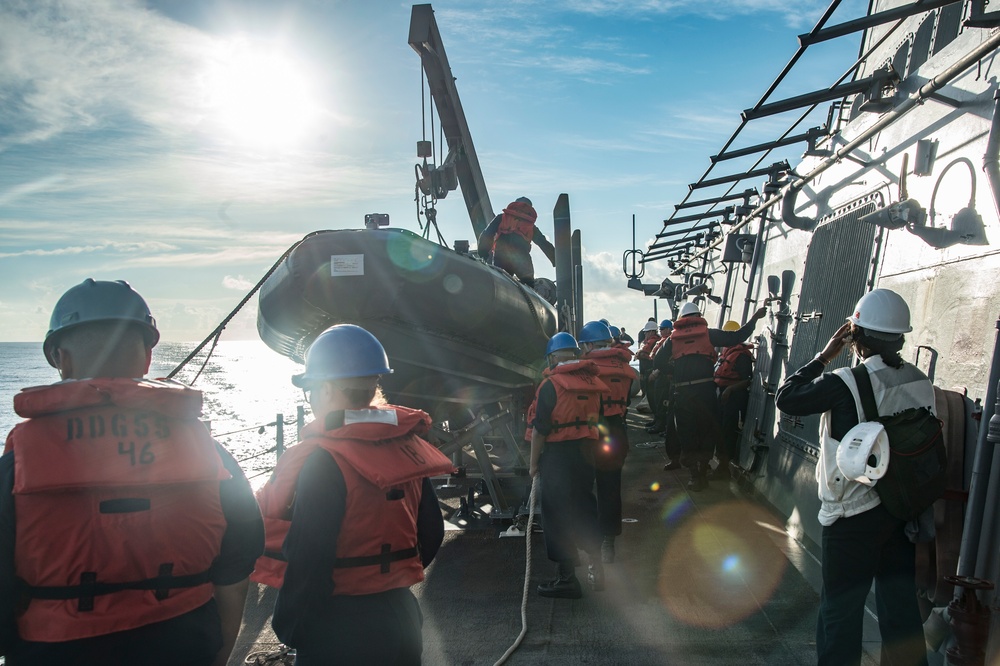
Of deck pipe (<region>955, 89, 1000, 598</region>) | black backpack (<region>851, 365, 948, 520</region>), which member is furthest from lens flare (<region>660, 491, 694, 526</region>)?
black backpack (<region>851, 365, 948, 520</region>)

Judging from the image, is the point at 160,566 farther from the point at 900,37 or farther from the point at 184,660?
the point at 900,37

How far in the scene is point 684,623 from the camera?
4152 mm

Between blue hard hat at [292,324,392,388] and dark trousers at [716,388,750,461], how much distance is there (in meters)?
6.15

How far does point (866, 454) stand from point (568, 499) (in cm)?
231

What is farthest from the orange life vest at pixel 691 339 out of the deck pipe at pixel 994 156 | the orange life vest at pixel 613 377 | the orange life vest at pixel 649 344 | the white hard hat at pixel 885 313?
the orange life vest at pixel 649 344

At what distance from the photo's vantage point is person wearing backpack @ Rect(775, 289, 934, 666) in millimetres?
2984

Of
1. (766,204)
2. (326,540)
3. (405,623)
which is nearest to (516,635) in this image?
(405,623)

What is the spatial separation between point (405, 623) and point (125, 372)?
113 centimetres

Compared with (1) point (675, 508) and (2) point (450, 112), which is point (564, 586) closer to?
(1) point (675, 508)

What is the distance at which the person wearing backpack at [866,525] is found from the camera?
2.98 meters

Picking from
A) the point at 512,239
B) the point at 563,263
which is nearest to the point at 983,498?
the point at 512,239

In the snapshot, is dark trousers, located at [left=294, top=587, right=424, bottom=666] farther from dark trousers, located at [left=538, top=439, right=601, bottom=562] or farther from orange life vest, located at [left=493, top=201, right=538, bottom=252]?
orange life vest, located at [left=493, top=201, right=538, bottom=252]

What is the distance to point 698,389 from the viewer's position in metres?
7.58

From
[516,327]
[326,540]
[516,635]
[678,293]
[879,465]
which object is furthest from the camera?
[678,293]
